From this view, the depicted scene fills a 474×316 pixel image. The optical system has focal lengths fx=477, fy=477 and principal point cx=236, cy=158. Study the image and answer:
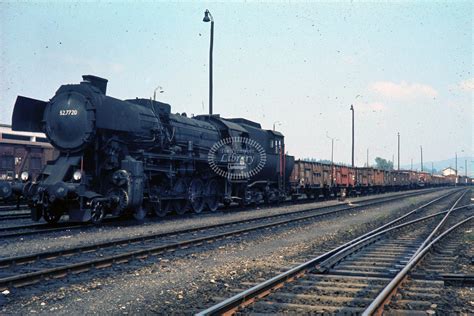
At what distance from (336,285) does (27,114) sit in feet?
35.6

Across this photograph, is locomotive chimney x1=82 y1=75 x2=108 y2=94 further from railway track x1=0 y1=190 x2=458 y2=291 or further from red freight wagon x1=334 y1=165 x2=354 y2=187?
red freight wagon x1=334 y1=165 x2=354 y2=187

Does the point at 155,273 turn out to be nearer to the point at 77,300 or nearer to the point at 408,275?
the point at 77,300

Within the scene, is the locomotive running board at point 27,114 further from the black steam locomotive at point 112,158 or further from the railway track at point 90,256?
the railway track at point 90,256

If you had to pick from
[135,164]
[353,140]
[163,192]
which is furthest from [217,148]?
[353,140]

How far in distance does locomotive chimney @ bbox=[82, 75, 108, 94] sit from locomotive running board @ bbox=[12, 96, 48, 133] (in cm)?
164

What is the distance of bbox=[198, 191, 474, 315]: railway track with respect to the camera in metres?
5.35

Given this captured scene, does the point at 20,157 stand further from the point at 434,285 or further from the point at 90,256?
the point at 434,285

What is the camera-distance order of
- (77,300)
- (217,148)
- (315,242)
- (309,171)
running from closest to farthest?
(77,300), (315,242), (217,148), (309,171)

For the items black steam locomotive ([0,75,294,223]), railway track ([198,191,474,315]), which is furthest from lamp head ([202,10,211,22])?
railway track ([198,191,474,315])

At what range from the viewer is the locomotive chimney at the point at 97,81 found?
1360 cm

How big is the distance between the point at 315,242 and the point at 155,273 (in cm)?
482

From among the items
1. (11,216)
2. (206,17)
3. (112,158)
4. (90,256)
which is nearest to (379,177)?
(206,17)

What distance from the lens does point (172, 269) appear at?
780cm

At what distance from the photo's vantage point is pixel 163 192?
15.8 metres
